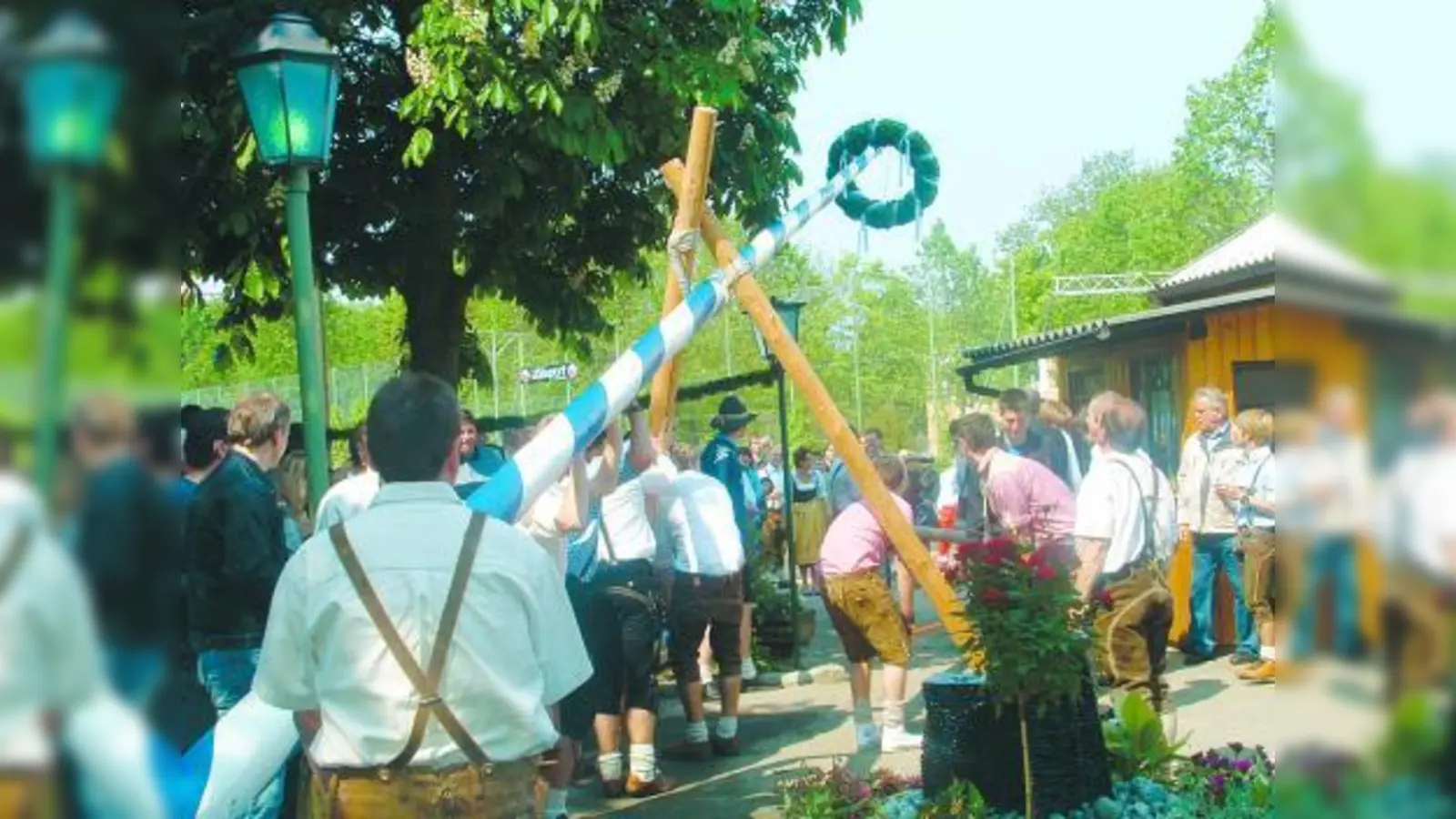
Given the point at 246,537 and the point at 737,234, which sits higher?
the point at 737,234

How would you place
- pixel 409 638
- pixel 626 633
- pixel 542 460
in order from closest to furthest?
pixel 409 638, pixel 542 460, pixel 626 633

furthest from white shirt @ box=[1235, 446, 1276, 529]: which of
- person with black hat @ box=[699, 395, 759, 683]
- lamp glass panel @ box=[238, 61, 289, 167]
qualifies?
lamp glass panel @ box=[238, 61, 289, 167]

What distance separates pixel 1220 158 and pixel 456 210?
10796 mm

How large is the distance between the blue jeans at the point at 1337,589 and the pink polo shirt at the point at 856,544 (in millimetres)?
7762

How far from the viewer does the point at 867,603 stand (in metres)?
8.33

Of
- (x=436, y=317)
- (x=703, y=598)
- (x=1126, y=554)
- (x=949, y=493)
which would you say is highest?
(x=436, y=317)

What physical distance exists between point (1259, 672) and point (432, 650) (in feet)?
26.7

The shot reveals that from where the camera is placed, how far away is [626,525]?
25.0 ft

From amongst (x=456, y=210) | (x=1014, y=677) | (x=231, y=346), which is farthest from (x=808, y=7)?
(x=1014, y=677)

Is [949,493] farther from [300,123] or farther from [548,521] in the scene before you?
[300,123]

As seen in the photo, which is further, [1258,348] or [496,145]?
[1258,348]

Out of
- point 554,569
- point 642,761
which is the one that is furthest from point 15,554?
point 642,761

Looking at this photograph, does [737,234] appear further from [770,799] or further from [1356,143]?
[1356,143]

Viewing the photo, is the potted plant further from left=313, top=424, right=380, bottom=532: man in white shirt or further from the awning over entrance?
the awning over entrance
